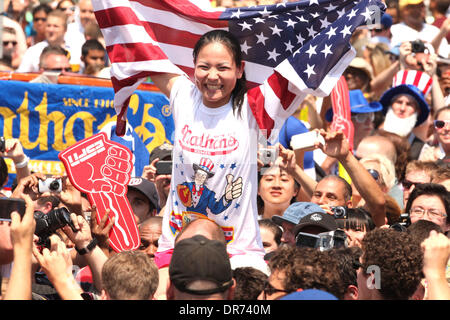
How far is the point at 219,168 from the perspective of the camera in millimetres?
5105

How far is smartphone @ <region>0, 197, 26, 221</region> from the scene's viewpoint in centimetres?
429

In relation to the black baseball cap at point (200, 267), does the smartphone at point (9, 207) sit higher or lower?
higher

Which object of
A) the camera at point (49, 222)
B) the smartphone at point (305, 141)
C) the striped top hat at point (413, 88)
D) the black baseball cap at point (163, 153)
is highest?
the striped top hat at point (413, 88)

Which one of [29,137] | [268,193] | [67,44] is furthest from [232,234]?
[67,44]

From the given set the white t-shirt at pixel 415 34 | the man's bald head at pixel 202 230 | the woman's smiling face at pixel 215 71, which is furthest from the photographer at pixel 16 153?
the white t-shirt at pixel 415 34

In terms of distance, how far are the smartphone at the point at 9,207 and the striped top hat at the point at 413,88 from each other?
555 centimetres

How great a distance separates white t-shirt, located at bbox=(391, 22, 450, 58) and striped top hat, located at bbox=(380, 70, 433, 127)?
107 centimetres

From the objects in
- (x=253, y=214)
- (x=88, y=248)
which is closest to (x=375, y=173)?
(x=253, y=214)

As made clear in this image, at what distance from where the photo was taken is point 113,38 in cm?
570

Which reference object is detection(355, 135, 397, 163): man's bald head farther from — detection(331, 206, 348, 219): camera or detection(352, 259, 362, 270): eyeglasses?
detection(352, 259, 362, 270): eyeglasses

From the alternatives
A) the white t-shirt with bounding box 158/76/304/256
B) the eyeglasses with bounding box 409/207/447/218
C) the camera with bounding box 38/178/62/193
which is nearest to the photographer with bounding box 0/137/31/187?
the camera with bounding box 38/178/62/193

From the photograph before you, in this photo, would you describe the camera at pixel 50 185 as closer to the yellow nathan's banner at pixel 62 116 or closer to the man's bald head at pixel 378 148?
the yellow nathan's banner at pixel 62 116

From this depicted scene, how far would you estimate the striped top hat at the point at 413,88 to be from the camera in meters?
9.02

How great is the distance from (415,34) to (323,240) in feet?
20.6
